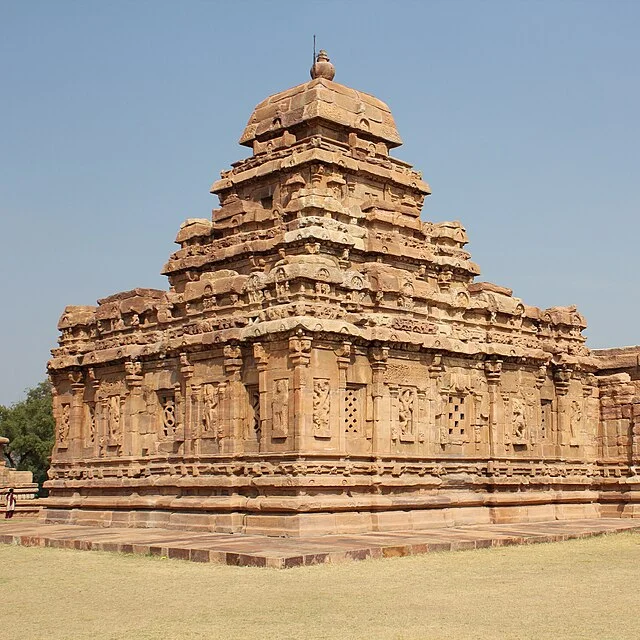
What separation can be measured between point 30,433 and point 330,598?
50.7 meters

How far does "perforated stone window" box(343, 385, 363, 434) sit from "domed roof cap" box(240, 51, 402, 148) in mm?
7448

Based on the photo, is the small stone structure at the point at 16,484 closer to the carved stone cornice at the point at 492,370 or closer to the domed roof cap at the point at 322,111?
the domed roof cap at the point at 322,111

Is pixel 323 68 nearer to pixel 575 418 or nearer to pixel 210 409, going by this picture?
pixel 210 409

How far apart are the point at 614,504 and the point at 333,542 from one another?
1397 centimetres

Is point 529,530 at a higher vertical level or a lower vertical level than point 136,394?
lower

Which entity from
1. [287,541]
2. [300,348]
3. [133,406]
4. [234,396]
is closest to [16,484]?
[133,406]

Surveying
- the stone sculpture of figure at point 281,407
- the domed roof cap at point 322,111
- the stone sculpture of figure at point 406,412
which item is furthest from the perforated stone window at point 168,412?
the domed roof cap at point 322,111

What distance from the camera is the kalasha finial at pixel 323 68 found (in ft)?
87.0

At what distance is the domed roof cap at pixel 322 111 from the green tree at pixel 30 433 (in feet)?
122

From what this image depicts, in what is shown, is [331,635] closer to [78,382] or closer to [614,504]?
[78,382]

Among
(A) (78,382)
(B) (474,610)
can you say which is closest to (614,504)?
(A) (78,382)

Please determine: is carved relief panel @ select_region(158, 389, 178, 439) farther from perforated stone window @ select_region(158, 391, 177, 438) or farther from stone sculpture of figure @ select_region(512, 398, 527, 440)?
stone sculpture of figure @ select_region(512, 398, 527, 440)

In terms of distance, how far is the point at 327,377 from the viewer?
21.2 metres

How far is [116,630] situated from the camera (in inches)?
438
